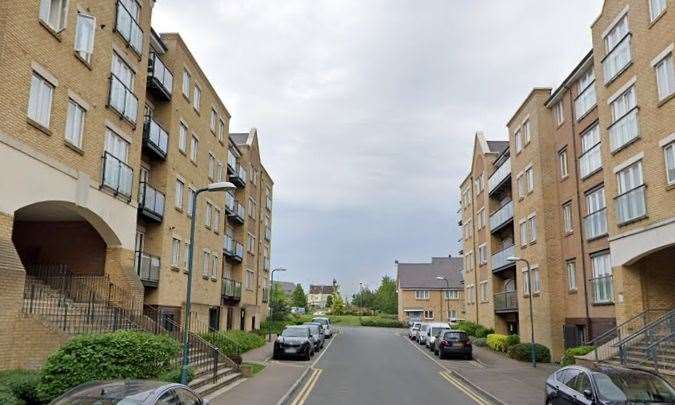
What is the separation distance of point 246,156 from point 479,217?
19.3m

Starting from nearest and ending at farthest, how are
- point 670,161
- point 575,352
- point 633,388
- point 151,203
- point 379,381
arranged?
point 633,388 → point 670,161 → point 379,381 → point 575,352 → point 151,203

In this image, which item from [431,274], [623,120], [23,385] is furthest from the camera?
[431,274]

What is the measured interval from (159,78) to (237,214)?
18266 mm

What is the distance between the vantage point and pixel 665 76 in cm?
1878

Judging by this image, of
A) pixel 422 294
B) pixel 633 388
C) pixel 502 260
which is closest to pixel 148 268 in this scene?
pixel 633 388

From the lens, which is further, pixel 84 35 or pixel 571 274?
pixel 571 274

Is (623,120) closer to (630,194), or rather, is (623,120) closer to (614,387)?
(630,194)

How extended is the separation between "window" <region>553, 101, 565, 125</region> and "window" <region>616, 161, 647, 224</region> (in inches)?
348

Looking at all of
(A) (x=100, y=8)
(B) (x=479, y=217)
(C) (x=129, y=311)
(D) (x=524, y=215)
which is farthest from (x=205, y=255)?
(B) (x=479, y=217)

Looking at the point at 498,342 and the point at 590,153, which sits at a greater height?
the point at 590,153

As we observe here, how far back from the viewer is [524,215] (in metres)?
33.5

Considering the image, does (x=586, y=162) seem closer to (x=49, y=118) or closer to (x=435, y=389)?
(x=435, y=389)

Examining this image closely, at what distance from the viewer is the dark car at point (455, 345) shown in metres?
30.5

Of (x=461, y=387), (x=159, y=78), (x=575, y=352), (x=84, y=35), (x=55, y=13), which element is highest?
(x=159, y=78)
